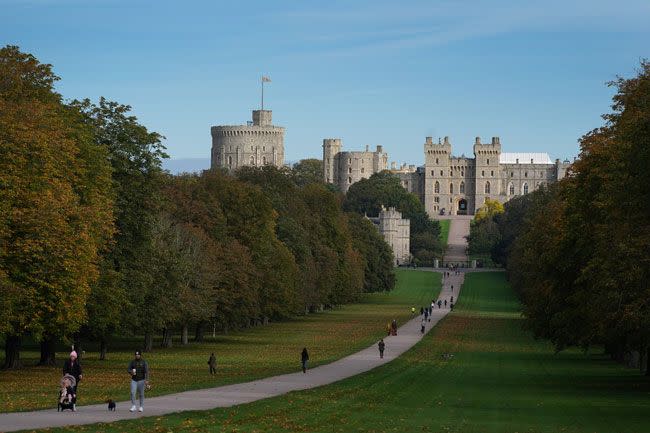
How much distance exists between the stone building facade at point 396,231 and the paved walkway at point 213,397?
126766mm

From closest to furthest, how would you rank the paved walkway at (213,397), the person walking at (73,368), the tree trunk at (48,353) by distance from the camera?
the paved walkway at (213,397) < the person walking at (73,368) < the tree trunk at (48,353)

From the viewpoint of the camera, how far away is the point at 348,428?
25.4 m

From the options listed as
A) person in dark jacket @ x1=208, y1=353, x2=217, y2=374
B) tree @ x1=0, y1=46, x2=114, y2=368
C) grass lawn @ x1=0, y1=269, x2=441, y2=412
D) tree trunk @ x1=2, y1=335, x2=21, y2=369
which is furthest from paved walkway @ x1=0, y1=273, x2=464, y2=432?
tree trunk @ x1=2, y1=335, x2=21, y2=369

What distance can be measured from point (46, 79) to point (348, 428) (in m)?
23.0

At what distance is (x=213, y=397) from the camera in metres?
31.0

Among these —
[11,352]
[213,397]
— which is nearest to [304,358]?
[11,352]

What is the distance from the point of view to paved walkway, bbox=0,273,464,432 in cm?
2383

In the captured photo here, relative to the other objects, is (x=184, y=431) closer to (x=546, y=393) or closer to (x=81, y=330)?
(x=546, y=393)

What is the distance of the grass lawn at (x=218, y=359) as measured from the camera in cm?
3359

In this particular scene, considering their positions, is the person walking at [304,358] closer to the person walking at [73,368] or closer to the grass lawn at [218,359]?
the grass lawn at [218,359]

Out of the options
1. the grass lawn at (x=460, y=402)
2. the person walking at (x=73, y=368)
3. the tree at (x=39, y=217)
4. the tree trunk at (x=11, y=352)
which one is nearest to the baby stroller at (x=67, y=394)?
the person walking at (x=73, y=368)

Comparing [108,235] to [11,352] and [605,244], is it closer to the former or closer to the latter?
[11,352]

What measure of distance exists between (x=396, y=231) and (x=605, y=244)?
150430 mm

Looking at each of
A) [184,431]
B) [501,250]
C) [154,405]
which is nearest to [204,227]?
[154,405]
